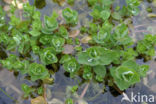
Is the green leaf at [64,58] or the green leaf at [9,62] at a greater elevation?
the green leaf at [9,62]

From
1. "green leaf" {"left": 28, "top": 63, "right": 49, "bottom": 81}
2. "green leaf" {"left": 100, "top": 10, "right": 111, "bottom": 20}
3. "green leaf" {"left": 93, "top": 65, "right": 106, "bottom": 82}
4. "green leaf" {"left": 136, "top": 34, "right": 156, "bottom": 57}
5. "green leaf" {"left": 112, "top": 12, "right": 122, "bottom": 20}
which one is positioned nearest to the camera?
"green leaf" {"left": 28, "top": 63, "right": 49, "bottom": 81}

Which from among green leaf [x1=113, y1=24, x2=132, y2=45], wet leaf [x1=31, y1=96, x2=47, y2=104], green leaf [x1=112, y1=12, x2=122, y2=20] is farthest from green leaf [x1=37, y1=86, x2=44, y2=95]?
green leaf [x1=112, y1=12, x2=122, y2=20]

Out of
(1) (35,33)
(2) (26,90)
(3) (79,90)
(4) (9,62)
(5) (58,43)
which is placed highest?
(1) (35,33)

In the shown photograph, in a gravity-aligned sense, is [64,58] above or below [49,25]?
below

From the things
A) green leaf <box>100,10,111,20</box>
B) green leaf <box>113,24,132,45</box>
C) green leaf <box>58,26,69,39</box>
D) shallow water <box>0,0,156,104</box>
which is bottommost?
shallow water <box>0,0,156,104</box>

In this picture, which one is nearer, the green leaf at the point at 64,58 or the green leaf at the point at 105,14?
the green leaf at the point at 64,58

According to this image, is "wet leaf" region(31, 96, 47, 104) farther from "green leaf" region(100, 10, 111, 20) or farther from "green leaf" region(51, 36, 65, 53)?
"green leaf" region(100, 10, 111, 20)

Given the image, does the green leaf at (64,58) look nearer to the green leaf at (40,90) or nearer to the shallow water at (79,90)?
the shallow water at (79,90)

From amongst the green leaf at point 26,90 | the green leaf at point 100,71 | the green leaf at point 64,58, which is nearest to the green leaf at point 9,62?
the green leaf at point 26,90

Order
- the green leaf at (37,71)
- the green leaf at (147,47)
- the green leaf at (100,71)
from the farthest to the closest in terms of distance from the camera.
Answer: the green leaf at (147,47) < the green leaf at (100,71) < the green leaf at (37,71)

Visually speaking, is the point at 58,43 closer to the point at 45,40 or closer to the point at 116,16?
the point at 45,40

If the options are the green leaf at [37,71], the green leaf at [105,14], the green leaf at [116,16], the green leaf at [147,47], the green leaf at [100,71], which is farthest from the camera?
the green leaf at [116,16]

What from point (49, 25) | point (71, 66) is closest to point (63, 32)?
point (49, 25)
